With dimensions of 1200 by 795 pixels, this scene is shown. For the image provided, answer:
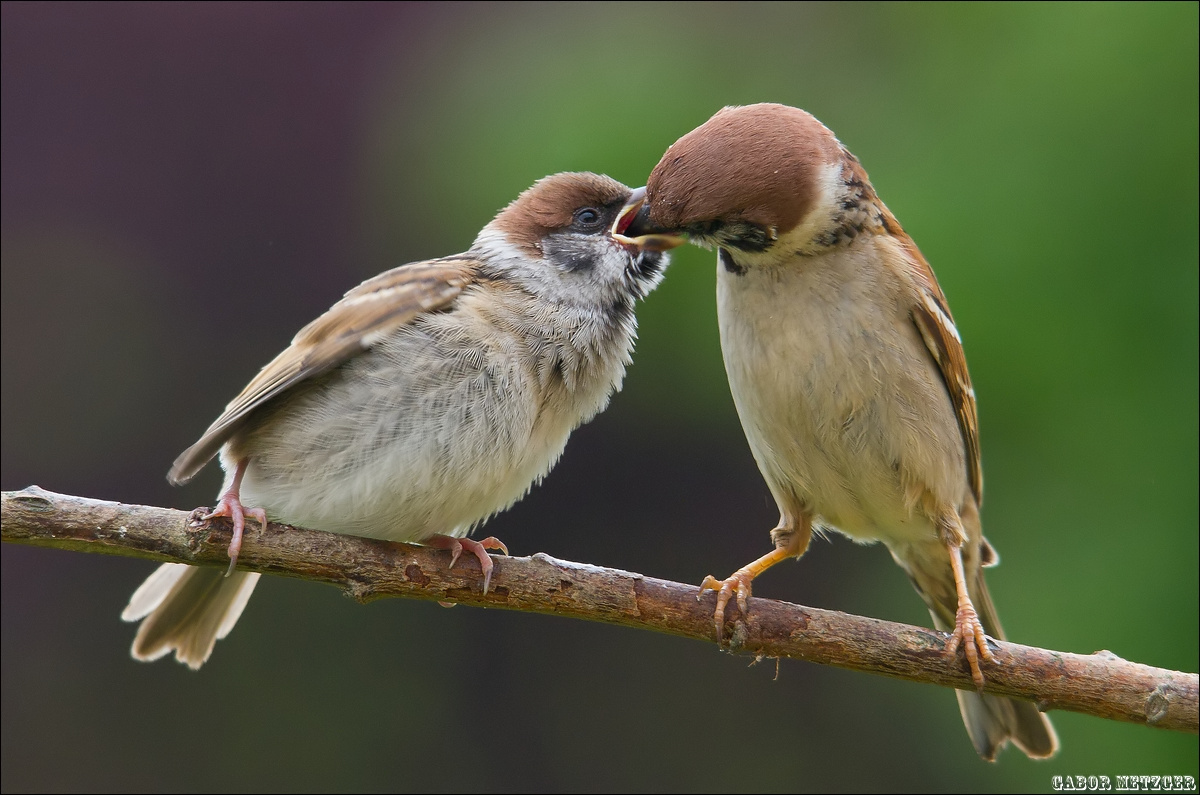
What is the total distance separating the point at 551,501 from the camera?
556 cm

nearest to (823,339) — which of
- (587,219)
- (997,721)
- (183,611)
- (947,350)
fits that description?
(947,350)

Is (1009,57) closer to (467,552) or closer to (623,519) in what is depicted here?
(623,519)

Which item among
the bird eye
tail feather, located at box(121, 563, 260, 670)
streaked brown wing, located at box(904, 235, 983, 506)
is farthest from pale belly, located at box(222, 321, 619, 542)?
streaked brown wing, located at box(904, 235, 983, 506)

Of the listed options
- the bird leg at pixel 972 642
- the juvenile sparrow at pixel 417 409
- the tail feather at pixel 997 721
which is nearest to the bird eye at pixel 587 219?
the juvenile sparrow at pixel 417 409

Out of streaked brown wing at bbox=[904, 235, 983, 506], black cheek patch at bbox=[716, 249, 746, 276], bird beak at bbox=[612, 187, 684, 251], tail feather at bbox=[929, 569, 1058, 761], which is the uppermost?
bird beak at bbox=[612, 187, 684, 251]

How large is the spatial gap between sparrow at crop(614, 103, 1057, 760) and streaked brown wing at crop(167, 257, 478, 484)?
542mm

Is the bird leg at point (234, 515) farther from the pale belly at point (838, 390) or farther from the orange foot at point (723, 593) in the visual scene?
the pale belly at point (838, 390)

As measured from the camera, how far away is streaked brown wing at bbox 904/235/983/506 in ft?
10.4

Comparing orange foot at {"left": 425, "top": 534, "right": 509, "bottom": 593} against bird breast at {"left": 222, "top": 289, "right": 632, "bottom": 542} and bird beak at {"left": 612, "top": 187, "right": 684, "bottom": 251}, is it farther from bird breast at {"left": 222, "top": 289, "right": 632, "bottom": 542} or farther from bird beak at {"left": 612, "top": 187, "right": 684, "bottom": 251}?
bird beak at {"left": 612, "top": 187, "right": 684, "bottom": 251}

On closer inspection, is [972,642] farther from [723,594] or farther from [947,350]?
[947,350]

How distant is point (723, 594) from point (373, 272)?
3216mm

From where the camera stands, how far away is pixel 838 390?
3.02 metres

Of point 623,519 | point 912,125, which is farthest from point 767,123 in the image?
point 623,519

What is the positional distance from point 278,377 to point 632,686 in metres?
3.33
